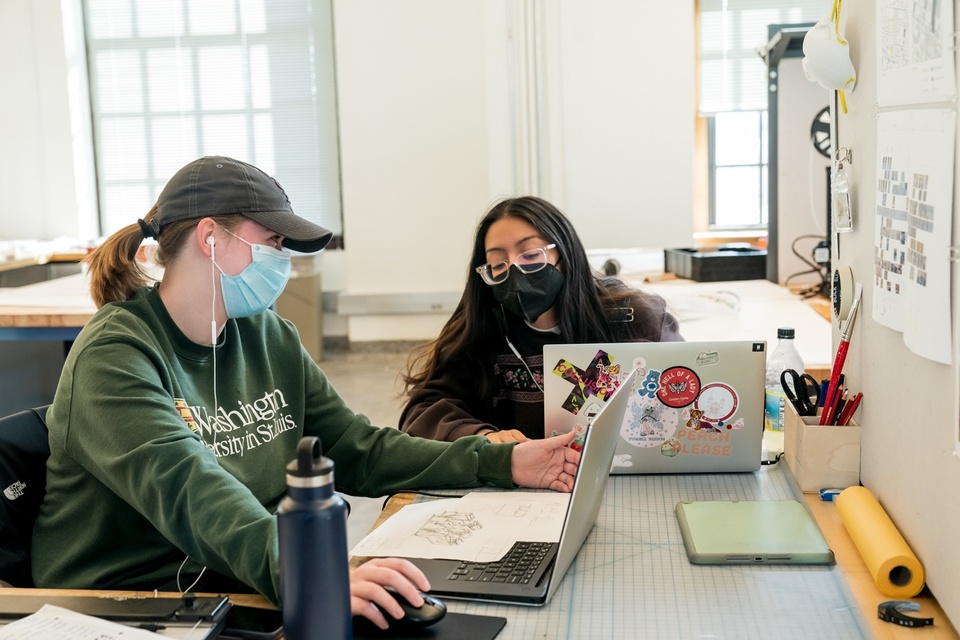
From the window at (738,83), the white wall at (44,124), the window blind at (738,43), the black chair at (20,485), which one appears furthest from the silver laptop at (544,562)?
the white wall at (44,124)

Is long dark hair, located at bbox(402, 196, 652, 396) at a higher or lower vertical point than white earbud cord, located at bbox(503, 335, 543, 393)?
higher

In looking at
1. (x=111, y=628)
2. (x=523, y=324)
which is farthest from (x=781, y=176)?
(x=111, y=628)

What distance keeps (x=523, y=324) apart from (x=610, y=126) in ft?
12.5

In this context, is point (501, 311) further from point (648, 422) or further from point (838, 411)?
point (838, 411)

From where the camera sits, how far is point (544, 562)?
1223 mm

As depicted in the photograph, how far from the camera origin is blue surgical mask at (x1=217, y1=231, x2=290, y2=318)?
1546 millimetres

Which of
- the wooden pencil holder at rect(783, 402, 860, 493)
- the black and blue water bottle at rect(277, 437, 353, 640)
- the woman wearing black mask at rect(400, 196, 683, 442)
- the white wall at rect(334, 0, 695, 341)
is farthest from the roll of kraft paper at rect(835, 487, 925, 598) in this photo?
the white wall at rect(334, 0, 695, 341)

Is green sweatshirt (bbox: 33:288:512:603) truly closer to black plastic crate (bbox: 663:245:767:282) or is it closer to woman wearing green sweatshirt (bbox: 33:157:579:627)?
woman wearing green sweatshirt (bbox: 33:157:579:627)

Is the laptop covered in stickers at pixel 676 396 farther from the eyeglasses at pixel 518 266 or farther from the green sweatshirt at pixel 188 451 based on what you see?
the eyeglasses at pixel 518 266

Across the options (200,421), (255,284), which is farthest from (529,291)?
(200,421)

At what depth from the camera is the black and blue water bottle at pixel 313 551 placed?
2.85 feet

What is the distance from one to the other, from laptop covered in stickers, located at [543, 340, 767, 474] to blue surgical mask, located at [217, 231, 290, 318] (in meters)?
0.47

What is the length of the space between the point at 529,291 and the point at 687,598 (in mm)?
943

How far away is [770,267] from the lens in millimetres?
3865
